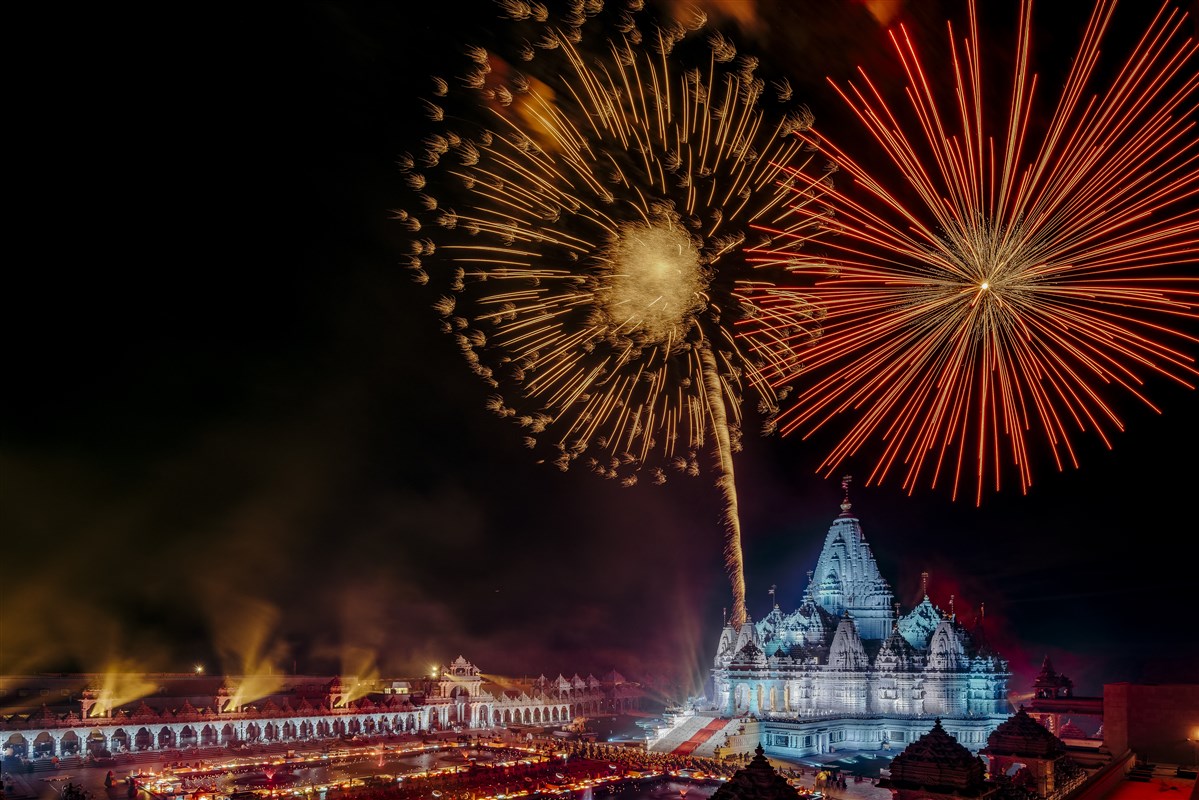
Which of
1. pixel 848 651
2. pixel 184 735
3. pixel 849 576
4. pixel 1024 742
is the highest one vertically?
pixel 849 576

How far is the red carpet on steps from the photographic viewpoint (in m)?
33.7

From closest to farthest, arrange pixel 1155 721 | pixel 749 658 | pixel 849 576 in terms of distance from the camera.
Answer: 1. pixel 1155 721
2. pixel 749 658
3. pixel 849 576

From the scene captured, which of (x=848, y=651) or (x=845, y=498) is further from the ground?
(x=845, y=498)

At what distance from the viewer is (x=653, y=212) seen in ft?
63.5

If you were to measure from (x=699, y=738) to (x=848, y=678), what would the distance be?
28.0 ft

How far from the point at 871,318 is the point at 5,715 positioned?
39.3 meters

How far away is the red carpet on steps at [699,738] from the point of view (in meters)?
33.7

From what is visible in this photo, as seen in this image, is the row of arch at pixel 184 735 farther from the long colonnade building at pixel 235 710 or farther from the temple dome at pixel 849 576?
the temple dome at pixel 849 576

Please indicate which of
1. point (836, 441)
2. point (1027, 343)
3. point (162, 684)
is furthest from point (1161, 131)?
point (162, 684)

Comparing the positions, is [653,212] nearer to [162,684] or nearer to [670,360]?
[670,360]

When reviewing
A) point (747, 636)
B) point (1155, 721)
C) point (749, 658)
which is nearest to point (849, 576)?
point (747, 636)

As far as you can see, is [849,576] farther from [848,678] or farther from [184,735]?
[184,735]

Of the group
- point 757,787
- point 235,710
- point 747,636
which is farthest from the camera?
point 747,636

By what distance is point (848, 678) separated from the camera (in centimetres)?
3897
